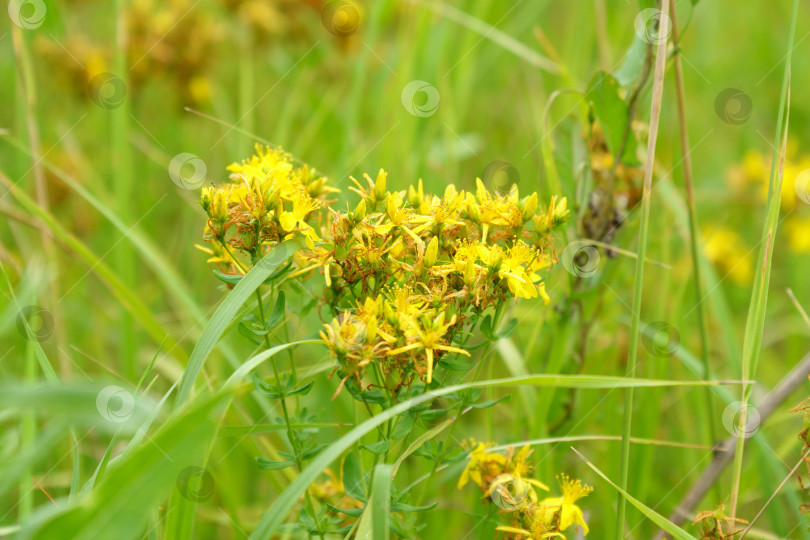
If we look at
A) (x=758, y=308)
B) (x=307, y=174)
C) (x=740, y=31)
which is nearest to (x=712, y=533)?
(x=758, y=308)

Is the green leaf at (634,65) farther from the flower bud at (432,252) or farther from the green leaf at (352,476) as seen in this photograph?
the green leaf at (352,476)

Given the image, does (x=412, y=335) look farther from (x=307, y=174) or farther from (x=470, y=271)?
(x=307, y=174)

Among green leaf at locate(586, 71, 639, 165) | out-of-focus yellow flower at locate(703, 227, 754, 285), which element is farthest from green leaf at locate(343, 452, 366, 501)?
out-of-focus yellow flower at locate(703, 227, 754, 285)

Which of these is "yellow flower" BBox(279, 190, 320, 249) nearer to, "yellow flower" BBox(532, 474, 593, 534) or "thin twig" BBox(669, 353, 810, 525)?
"yellow flower" BBox(532, 474, 593, 534)

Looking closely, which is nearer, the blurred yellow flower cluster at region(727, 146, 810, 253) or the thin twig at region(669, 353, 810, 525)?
the thin twig at region(669, 353, 810, 525)

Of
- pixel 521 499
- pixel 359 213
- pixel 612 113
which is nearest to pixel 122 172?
pixel 359 213
